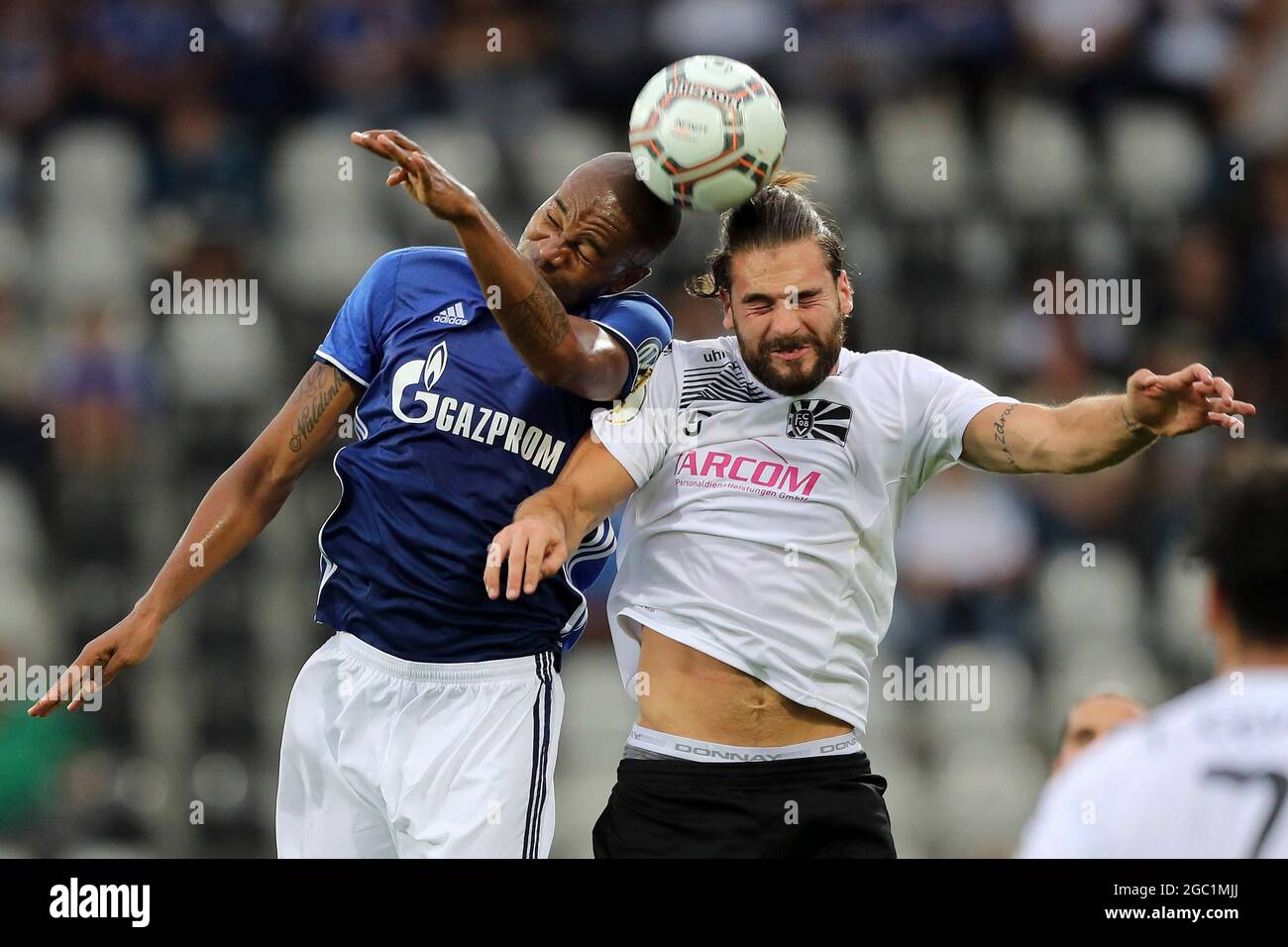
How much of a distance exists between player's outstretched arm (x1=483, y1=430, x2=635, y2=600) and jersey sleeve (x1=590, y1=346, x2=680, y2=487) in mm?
27

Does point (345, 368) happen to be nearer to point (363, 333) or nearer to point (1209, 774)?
point (363, 333)

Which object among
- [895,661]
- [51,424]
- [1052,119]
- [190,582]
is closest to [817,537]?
[190,582]

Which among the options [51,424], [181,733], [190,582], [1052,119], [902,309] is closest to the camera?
[190,582]

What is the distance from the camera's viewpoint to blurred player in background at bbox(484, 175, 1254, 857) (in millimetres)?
3424

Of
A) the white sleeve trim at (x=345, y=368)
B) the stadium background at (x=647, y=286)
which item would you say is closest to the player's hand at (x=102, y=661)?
the white sleeve trim at (x=345, y=368)

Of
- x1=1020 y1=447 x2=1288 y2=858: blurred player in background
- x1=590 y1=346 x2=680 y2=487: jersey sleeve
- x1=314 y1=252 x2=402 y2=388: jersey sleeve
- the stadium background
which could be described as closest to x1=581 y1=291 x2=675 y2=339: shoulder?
x1=590 y1=346 x2=680 y2=487: jersey sleeve

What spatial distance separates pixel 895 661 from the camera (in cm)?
638

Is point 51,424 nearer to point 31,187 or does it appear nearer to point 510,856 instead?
point 31,187

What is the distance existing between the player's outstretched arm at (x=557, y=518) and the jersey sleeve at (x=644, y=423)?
3cm

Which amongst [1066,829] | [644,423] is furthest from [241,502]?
[1066,829]

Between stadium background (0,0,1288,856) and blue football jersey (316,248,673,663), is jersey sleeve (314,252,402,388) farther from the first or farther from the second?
Result: stadium background (0,0,1288,856)

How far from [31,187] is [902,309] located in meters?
4.28

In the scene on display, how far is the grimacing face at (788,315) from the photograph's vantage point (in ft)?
11.6

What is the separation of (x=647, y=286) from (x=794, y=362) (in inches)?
138
